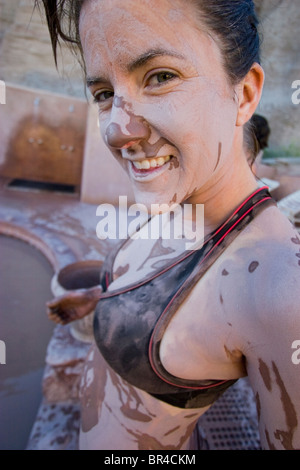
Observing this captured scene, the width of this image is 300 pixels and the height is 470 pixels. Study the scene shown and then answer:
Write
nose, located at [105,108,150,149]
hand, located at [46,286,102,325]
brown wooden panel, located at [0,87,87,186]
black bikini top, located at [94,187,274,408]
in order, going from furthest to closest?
brown wooden panel, located at [0,87,87,186], hand, located at [46,286,102,325], black bikini top, located at [94,187,274,408], nose, located at [105,108,150,149]

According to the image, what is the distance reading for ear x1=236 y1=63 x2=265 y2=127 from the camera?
0.75 metres

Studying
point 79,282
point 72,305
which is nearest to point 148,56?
point 72,305

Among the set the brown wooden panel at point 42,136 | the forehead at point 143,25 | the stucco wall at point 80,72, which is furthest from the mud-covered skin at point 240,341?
the brown wooden panel at point 42,136

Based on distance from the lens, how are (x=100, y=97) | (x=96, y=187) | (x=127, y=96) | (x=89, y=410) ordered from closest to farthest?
1. (x=127, y=96)
2. (x=100, y=97)
3. (x=89, y=410)
4. (x=96, y=187)

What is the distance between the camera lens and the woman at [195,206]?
24.2 inches

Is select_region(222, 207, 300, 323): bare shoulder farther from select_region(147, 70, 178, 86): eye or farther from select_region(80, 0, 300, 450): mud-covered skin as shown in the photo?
select_region(147, 70, 178, 86): eye

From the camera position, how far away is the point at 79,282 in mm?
2064

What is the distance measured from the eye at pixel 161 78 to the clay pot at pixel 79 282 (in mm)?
1466

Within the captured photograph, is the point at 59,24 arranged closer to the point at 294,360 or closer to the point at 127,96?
the point at 127,96

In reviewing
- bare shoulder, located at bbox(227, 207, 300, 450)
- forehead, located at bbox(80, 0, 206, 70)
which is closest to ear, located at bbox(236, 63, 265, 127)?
forehead, located at bbox(80, 0, 206, 70)

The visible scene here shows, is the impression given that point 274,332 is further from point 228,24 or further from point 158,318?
point 228,24

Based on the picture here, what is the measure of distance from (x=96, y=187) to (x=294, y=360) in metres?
4.90

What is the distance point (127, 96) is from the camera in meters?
0.68
